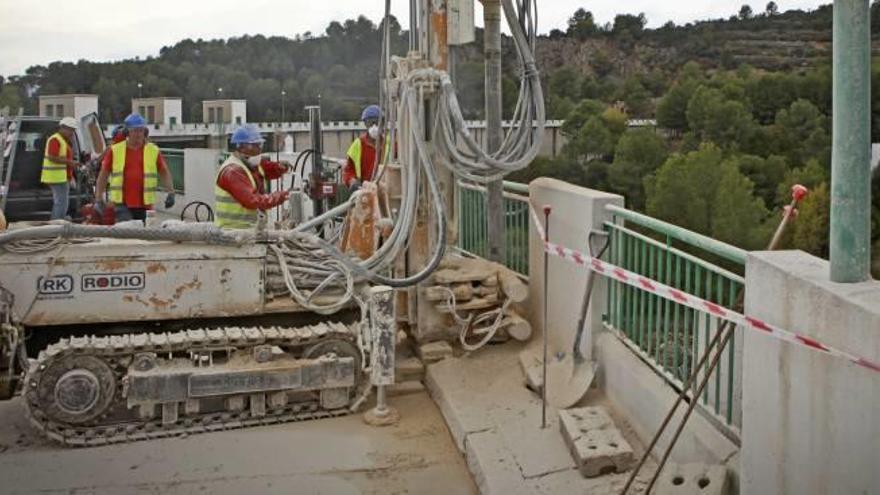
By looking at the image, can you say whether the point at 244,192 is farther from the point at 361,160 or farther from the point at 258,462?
the point at 361,160

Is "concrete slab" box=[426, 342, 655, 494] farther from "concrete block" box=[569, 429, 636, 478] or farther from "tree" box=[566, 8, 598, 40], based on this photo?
"tree" box=[566, 8, 598, 40]

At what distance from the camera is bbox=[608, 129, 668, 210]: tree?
82625mm

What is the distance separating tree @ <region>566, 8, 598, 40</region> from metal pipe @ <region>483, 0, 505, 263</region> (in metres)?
145

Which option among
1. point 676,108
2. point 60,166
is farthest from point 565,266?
point 676,108

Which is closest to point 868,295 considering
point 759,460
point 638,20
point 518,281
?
point 759,460

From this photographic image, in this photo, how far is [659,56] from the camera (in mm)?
143125

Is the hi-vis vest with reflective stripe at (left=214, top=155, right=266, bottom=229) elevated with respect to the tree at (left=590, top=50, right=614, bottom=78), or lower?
lower

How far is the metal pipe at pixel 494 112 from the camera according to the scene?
28.0 feet

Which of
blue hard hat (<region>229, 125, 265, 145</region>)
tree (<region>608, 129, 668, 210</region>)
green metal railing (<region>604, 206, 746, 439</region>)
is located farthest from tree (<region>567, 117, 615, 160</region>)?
green metal railing (<region>604, 206, 746, 439</region>)

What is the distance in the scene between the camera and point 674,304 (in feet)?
19.2

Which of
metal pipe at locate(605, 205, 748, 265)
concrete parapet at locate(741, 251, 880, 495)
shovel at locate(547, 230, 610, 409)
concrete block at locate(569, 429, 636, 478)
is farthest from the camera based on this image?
shovel at locate(547, 230, 610, 409)

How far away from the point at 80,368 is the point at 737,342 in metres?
4.11

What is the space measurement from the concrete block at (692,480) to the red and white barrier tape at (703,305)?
73 centimetres

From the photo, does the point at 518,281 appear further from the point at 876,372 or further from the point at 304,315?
the point at 876,372
